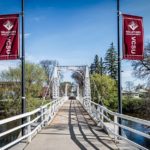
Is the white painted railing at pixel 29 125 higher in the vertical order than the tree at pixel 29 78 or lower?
lower

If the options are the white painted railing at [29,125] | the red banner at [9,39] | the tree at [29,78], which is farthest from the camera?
the tree at [29,78]

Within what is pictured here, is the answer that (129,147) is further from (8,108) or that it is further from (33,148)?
(8,108)

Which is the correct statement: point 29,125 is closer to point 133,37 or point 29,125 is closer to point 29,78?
point 133,37

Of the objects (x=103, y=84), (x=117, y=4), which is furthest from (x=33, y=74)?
(x=117, y=4)

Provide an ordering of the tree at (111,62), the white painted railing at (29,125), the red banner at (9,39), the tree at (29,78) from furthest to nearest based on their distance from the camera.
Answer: the tree at (111,62) < the tree at (29,78) < the red banner at (9,39) < the white painted railing at (29,125)

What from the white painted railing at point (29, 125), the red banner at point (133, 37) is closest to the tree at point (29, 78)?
the white painted railing at point (29, 125)

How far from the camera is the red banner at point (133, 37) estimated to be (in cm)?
1337

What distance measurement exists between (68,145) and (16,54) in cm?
402

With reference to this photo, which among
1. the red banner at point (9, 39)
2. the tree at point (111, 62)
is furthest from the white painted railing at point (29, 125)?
the tree at point (111, 62)

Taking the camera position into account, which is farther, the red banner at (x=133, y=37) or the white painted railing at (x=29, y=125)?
the red banner at (x=133, y=37)

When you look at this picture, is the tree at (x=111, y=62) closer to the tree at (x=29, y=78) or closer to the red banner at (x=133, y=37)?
the tree at (x=29, y=78)

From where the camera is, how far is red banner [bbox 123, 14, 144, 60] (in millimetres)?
13367

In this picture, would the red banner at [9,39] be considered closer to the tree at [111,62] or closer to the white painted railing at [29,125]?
the white painted railing at [29,125]

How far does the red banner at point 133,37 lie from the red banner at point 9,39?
403 cm
